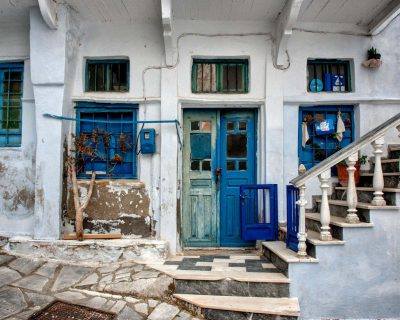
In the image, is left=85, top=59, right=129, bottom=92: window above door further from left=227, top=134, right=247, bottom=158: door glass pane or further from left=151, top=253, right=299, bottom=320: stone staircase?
left=151, top=253, right=299, bottom=320: stone staircase

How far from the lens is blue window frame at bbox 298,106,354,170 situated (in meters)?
6.12

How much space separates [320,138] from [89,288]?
4487 millimetres

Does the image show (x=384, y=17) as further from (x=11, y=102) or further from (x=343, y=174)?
(x=11, y=102)

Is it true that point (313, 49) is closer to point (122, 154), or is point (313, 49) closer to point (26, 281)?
point (122, 154)

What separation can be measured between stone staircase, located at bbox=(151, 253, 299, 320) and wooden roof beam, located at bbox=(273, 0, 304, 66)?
3.46 m

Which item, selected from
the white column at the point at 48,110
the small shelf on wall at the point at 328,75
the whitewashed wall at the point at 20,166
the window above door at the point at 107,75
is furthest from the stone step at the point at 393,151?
the whitewashed wall at the point at 20,166

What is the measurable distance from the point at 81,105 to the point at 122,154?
1.12 m

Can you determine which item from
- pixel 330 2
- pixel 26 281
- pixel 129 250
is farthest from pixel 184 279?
pixel 330 2

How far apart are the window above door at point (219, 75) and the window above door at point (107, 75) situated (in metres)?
1.27

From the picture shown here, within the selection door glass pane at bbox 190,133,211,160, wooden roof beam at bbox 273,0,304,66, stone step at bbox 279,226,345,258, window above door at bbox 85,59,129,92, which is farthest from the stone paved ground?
wooden roof beam at bbox 273,0,304,66

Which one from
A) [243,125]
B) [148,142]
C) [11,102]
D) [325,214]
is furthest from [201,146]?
[11,102]

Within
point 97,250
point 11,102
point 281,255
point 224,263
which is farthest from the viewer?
point 11,102

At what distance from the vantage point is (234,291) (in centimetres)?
444

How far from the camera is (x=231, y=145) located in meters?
6.23
